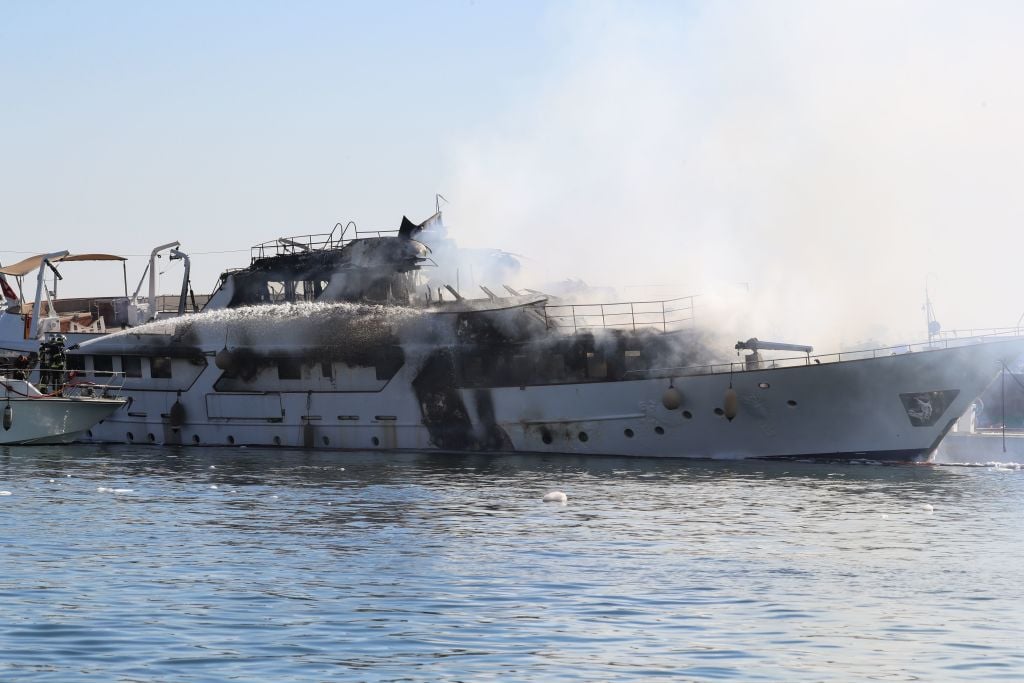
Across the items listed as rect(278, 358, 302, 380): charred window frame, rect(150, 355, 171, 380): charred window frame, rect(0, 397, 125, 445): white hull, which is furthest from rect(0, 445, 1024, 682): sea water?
rect(150, 355, 171, 380): charred window frame

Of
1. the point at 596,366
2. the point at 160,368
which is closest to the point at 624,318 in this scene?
the point at 596,366

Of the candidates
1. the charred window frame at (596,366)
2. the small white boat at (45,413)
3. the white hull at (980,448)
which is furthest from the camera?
the small white boat at (45,413)

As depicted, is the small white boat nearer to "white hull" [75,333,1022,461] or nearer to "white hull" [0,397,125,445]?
"white hull" [0,397,125,445]

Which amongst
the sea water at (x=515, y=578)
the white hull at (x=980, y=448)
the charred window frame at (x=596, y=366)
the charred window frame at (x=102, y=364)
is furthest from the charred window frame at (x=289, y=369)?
the white hull at (x=980, y=448)

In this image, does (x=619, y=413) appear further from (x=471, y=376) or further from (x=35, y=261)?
(x=35, y=261)

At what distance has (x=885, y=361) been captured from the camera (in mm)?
40750

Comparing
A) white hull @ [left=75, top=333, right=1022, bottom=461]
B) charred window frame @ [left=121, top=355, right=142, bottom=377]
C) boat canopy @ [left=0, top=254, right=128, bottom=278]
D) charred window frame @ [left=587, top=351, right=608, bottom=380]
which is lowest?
white hull @ [left=75, top=333, right=1022, bottom=461]

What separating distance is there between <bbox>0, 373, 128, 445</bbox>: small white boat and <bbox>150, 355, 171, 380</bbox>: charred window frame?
1546mm

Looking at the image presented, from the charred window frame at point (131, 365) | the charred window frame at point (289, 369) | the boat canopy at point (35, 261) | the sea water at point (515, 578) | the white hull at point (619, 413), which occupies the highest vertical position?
the boat canopy at point (35, 261)

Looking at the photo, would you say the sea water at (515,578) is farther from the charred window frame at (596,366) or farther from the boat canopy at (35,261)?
the boat canopy at (35,261)

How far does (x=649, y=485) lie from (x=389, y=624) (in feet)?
57.3

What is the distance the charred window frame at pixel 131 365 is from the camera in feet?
171

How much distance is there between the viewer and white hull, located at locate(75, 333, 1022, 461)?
4091 centimetres

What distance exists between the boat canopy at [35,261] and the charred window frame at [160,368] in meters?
11.7
